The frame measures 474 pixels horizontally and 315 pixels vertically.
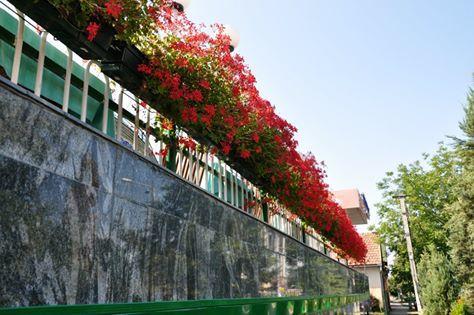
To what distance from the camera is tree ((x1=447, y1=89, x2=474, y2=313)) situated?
69.9 feet

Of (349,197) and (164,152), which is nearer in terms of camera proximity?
(164,152)

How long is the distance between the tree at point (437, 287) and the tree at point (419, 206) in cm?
998

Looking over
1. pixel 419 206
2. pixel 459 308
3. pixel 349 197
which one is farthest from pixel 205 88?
pixel 419 206

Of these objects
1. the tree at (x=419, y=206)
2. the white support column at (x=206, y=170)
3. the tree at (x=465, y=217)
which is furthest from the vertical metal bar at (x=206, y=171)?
the tree at (x=419, y=206)

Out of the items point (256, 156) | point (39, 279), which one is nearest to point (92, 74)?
point (39, 279)

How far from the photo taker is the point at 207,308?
12.5 ft

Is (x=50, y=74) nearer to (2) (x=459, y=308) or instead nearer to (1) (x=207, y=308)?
(1) (x=207, y=308)

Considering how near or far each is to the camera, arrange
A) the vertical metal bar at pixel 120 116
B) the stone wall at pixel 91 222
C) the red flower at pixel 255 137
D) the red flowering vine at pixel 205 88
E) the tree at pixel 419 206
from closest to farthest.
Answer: the stone wall at pixel 91 222 < the red flowering vine at pixel 205 88 < the vertical metal bar at pixel 120 116 < the red flower at pixel 255 137 < the tree at pixel 419 206

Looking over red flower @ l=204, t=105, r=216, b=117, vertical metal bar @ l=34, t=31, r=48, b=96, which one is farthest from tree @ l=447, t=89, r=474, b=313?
vertical metal bar @ l=34, t=31, r=48, b=96

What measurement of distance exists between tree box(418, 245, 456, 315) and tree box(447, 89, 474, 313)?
659 mm

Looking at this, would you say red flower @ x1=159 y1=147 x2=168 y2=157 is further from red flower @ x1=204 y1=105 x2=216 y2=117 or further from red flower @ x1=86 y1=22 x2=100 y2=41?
red flower @ x1=86 y1=22 x2=100 y2=41

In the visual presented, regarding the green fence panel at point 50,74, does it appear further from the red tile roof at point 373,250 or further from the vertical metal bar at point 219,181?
the red tile roof at point 373,250

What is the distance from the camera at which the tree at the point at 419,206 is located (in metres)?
33.3

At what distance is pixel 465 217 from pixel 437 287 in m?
3.98
